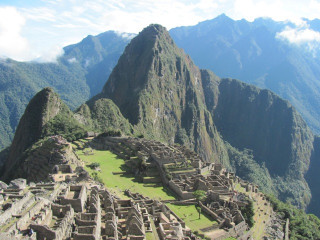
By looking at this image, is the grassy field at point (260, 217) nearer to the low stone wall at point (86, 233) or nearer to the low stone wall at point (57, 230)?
the low stone wall at point (86, 233)

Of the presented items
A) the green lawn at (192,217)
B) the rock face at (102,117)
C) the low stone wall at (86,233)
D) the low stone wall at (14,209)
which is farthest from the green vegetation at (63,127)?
the low stone wall at (86,233)

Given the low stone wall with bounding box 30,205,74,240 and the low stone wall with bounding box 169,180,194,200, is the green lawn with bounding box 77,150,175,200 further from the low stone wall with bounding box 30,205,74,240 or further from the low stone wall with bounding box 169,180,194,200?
the low stone wall with bounding box 30,205,74,240

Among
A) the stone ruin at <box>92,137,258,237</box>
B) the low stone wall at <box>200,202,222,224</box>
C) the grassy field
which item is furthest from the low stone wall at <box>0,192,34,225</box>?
the grassy field

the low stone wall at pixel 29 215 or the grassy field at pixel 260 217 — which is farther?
the grassy field at pixel 260 217

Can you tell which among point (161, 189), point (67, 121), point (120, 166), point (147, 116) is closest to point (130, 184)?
point (161, 189)

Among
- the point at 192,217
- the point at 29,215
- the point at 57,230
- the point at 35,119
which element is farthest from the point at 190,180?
the point at 35,119

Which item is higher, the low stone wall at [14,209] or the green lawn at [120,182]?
the low stone wall at [14,209]
